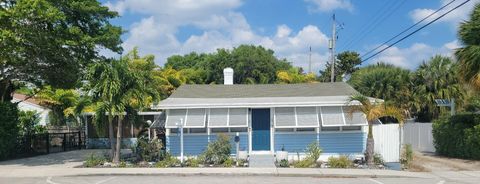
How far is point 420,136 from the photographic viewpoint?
102 feet

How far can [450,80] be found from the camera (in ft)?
109

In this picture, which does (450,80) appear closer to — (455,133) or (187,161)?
(455,133)

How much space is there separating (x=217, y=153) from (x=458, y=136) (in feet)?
34.9

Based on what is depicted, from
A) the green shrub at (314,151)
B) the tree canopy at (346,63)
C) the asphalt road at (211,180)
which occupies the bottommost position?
the asphalt road at (211,180)

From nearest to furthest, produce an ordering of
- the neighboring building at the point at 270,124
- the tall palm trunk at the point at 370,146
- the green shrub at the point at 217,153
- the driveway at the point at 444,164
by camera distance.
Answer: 1. the driveway at the point at 444,164
2. the tall palm trunk at the point at 370,146
3. the green shrub at the point at 217,153
4. the neighboring building at the point at 270,124

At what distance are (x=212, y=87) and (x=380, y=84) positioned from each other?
1308 centimetres

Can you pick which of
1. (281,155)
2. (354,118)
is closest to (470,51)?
(354,118)

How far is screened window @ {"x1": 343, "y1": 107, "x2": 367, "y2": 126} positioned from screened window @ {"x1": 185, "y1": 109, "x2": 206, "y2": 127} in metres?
6.08

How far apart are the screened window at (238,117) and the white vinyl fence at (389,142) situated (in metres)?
5.53

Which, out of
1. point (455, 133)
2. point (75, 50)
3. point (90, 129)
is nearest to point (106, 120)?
point (75, 50)

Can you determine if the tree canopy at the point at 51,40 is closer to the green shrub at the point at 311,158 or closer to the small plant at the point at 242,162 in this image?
the small plant at the point at 242,162

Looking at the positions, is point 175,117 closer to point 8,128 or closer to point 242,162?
point 242,162

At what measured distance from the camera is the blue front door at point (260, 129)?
79.8 feet

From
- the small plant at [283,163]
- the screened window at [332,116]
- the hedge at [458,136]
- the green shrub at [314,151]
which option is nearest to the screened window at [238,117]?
the small plant at [283,163]
